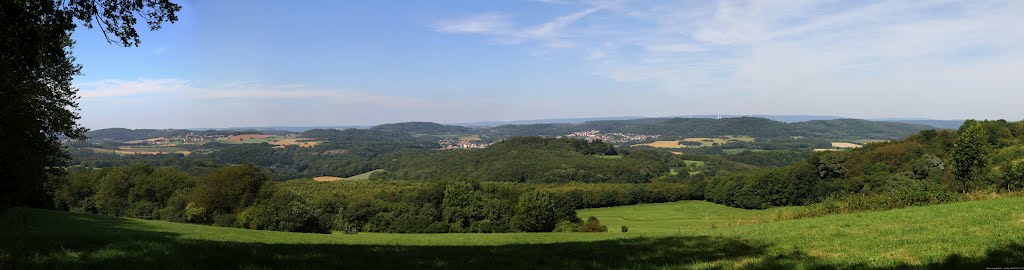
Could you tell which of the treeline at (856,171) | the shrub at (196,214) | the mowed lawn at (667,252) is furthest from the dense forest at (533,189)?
the mowed lawn at (667,252)

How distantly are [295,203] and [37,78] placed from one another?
79.6ft

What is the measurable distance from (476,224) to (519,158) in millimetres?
94833

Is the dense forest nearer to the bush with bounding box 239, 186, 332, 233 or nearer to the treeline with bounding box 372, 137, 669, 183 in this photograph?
the bush with bounding box 239, 186, 332, 233

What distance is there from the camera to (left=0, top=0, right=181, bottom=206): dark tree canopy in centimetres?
1080

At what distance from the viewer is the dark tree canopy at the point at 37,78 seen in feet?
35.4

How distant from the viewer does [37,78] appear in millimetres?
22406

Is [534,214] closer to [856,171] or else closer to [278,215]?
[278,215]

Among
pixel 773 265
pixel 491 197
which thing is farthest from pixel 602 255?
pixel 491 197

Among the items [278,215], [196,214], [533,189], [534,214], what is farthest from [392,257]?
[533,189]

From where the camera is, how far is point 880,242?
33.5 ft

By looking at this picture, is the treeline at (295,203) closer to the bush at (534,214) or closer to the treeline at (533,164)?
the bush at (534,214)

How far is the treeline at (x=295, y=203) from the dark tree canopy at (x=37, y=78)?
8.11 meters

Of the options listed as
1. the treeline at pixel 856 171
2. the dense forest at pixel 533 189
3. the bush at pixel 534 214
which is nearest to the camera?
the dense forest at pixel 533 189

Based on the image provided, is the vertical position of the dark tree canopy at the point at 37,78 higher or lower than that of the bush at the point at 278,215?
higher
